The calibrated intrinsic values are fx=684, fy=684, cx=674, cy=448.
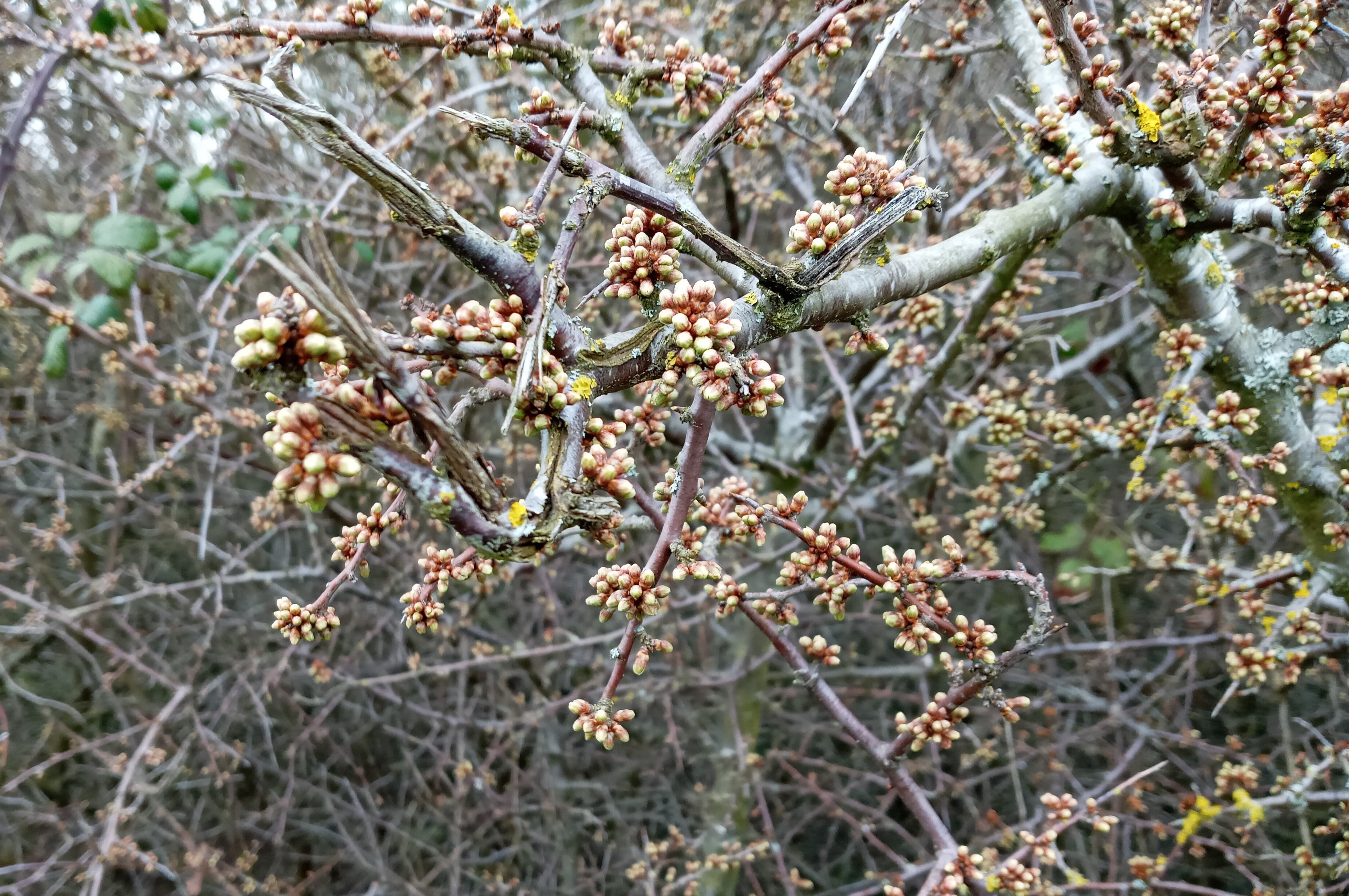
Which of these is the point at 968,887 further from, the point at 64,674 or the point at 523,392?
the point at 64,674

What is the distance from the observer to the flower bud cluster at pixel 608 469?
107 centimetres

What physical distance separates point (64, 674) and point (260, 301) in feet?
21.4

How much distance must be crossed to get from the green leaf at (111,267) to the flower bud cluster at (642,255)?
Result: 3.05 metres

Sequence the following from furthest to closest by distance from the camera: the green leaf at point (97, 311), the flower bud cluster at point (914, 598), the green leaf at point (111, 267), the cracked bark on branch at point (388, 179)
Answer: the green leaf at point (97, 311) → the green leaf at point (111, 267) → the flower bud cluster at point (914, 598) → the cracked bark on branch at point (388, 179)

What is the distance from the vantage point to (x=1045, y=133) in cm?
183

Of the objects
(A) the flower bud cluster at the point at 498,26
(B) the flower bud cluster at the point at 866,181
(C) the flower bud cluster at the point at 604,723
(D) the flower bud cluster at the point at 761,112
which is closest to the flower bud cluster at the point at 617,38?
(A) the flower bud cluster at the point at 498,26

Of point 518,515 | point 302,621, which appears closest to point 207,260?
point 302,621

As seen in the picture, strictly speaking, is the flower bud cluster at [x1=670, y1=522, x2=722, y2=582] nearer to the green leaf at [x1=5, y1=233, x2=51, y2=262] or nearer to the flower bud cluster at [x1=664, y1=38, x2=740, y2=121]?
the flower bud cluster at [x1=664, y1=38, x2=740, y2=121]

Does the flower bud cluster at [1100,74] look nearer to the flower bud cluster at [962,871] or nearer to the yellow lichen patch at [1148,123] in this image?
the yellow lichen patch at [1148,123]

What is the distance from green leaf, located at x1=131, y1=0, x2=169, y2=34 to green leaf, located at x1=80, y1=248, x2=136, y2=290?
3.34 feet

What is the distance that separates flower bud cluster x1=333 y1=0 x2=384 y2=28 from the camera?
1.61 meters

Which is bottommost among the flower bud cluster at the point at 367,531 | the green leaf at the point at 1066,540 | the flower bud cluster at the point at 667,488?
the flower bud cluster at the point at 367,531

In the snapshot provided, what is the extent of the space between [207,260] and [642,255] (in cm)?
293

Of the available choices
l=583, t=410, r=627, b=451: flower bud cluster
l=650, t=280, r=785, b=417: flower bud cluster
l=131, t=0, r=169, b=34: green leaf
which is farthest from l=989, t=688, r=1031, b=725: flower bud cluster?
l=131, t=0, r=169, b=34: green leaf
